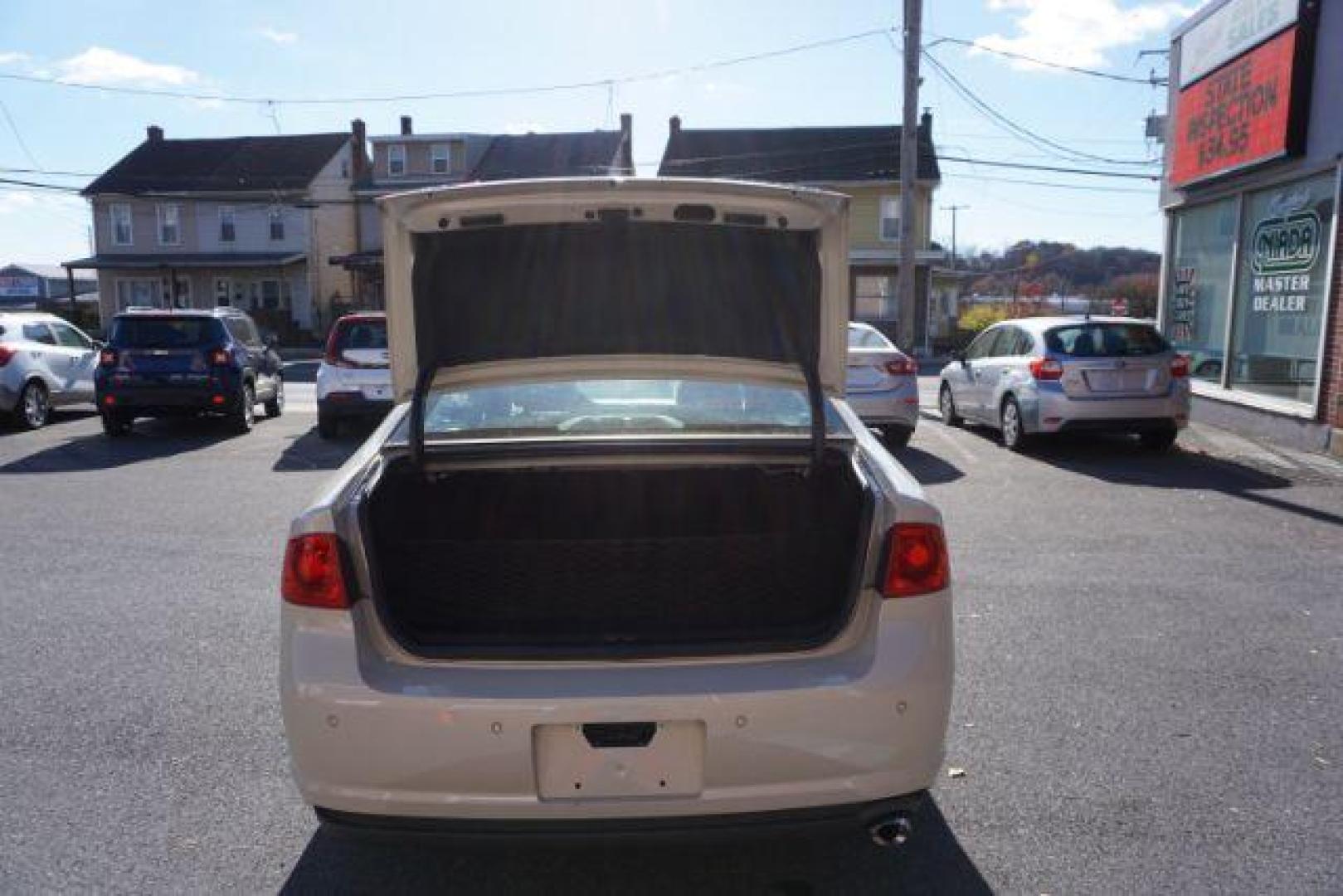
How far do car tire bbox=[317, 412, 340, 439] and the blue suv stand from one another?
49.2 inches

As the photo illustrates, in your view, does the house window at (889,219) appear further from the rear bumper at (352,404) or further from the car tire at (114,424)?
the car tire at (114,424)

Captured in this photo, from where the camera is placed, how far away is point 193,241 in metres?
39.8

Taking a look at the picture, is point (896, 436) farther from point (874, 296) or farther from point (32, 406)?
point (874, 296)

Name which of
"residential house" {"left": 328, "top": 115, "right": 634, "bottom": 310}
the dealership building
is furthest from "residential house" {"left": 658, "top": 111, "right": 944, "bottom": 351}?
the dealership building

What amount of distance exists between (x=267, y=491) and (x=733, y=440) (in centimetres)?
707

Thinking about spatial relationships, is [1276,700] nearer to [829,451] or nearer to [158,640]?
[829,451]

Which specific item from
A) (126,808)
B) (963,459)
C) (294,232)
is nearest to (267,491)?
(126,808)

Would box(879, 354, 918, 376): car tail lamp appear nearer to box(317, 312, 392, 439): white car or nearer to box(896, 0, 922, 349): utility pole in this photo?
box(317, 312, 392, 439): white car

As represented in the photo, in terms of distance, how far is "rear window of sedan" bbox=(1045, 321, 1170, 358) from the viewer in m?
10.3

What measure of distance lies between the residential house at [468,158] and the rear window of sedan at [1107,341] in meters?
29.1

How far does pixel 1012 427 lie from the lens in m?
11.2

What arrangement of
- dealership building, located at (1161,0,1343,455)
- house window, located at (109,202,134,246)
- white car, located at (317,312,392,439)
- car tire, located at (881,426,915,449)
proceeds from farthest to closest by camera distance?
house window, located at (109,202,134,246) → white car, located at (317,312,392,439) → car tire, located at (881,426,915,449) → dealership building, located at (1161,0,1343,455)

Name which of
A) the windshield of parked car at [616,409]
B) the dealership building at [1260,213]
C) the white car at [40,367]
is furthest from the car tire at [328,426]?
the dealership building at [1260,213]

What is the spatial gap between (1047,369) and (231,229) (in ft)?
121
